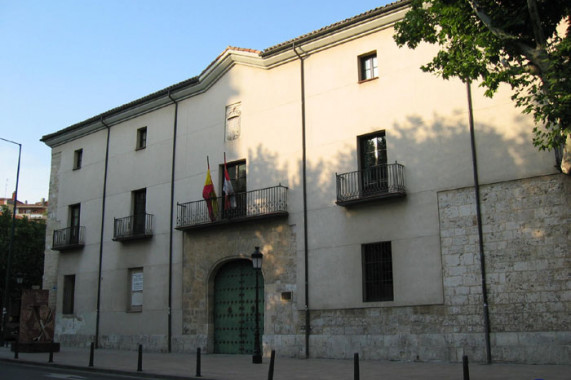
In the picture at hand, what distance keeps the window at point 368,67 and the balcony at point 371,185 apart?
10.3ft

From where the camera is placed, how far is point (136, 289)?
23.4m

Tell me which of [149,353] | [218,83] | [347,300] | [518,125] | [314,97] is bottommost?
[149,353]

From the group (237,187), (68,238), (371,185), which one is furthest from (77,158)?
(371,185)

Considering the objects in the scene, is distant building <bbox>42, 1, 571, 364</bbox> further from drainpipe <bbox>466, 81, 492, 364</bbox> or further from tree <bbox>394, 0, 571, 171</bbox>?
tree <bbox>394, 0, 571, 171</bbox>

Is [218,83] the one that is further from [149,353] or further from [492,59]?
[492,59]

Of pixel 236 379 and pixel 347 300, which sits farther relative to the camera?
pixel 347 300

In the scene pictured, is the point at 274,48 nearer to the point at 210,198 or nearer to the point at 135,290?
the point at 210,198

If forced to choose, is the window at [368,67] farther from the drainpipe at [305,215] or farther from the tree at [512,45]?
the tree at [512,45]

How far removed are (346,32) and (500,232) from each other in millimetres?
8109

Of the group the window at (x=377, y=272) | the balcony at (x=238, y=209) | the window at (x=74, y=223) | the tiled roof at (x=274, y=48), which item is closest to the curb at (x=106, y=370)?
the window at (x=377, y=272)

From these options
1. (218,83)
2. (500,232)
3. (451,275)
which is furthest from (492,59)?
(218,83)

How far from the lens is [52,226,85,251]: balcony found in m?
26.1

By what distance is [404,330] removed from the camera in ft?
51.8

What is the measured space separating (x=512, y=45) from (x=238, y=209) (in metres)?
11.4
